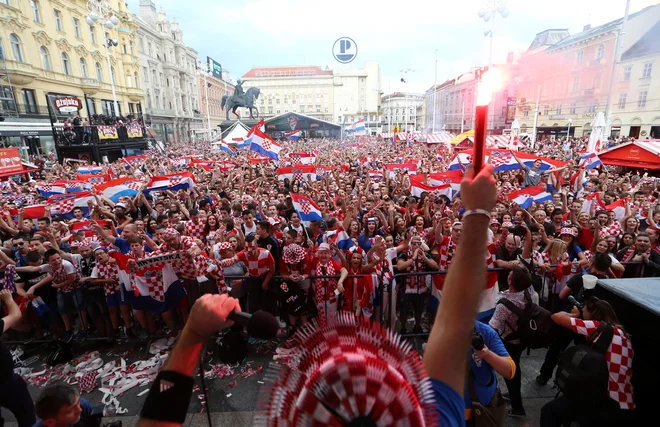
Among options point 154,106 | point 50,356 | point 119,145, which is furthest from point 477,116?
point 154,106

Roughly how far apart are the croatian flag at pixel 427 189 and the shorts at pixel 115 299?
7.57m

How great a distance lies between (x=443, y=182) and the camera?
10.2 meters

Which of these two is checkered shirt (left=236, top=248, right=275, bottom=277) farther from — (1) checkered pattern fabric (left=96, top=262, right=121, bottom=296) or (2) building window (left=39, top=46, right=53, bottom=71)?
(2) building window (left=39, top=46, right=53, bottom=71)

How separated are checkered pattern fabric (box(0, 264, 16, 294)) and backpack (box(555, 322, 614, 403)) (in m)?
6.91

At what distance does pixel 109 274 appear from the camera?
527 cm

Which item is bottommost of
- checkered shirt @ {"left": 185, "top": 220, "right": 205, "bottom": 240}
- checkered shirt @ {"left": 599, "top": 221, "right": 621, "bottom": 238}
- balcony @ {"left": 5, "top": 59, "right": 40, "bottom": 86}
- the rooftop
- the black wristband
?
checkered shirt @ {"left": 185, "top": 220, "right": 205, "bottom": 240}

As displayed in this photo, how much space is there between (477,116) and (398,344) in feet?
2.54

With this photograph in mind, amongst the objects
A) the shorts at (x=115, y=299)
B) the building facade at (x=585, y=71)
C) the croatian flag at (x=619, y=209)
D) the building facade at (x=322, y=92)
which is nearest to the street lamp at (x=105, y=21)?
the shorts at (x=115, y=299)

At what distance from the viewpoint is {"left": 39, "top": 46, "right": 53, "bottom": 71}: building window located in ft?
111

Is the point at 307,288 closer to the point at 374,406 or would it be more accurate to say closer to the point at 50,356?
the point at 50,356

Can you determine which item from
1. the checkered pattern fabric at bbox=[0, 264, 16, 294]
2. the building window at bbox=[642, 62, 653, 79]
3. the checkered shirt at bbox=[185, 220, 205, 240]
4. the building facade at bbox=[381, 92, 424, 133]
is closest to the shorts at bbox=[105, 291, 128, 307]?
the checkered pattern fabric at bbox=[0, 264, 16, 294]

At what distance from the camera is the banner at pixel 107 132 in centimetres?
2380

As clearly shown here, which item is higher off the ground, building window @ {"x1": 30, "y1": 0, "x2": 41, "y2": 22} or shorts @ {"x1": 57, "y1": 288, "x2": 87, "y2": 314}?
building window @ {"x1": 30, "y1": 0, "x2": 41, "y2": 22}

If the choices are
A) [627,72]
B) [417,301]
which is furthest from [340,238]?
[627,72]
